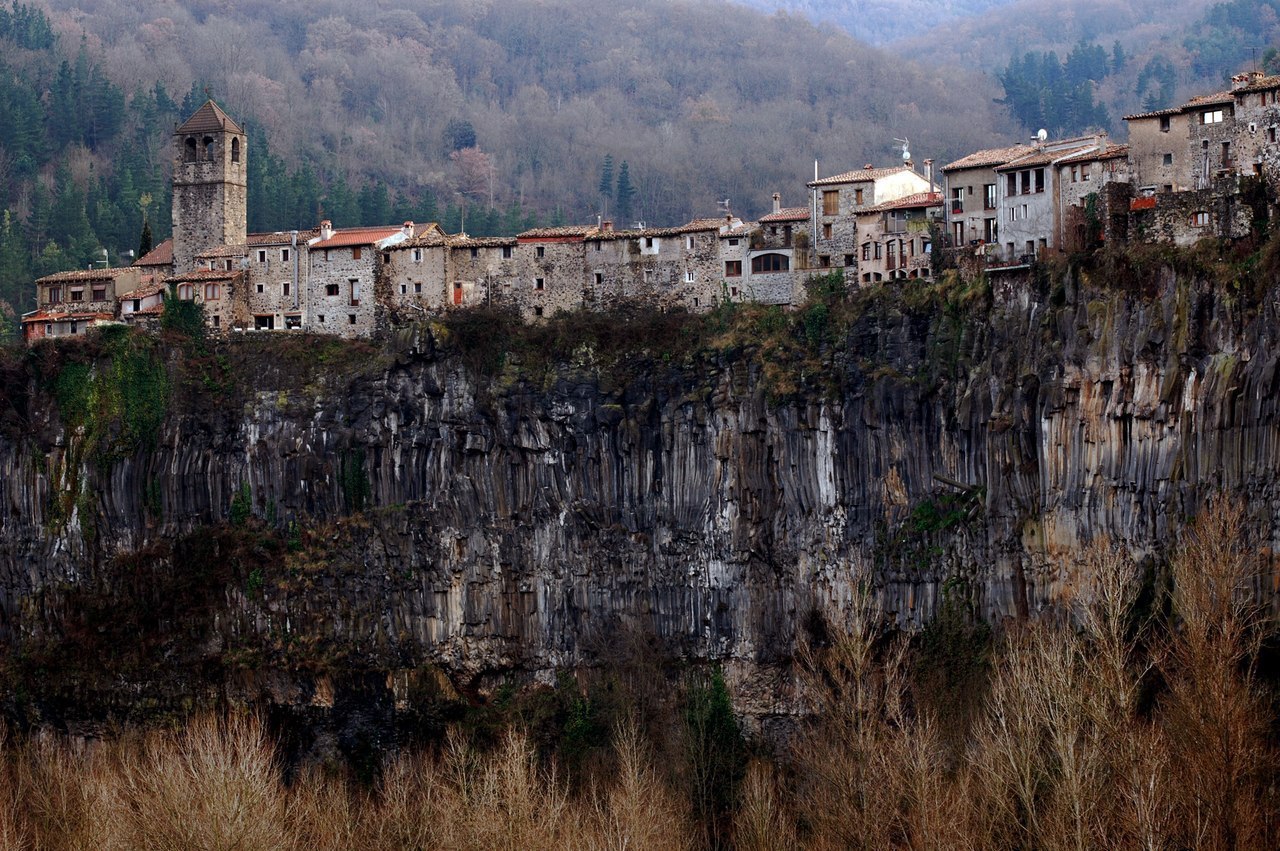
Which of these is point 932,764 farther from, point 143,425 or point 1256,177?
point 143,425

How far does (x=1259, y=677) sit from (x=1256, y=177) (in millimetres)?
16209

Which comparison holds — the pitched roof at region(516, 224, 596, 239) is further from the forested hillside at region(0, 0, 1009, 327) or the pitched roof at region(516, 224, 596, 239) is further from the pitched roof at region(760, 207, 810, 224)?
the forested hillside at region(0, 0, 1009, 327)

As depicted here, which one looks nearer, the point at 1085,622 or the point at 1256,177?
the point at 1085,622

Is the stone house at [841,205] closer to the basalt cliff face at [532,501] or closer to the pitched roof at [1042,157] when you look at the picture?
the basalt cliff face at [532,501]

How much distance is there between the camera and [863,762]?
Answer: 2302 inches

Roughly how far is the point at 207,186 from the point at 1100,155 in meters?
37.2

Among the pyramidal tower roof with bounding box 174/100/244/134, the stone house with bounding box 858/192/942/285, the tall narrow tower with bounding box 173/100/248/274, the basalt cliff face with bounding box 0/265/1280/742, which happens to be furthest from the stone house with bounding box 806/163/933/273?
the pyramidal tower roof with bounding box 174/100/244/134

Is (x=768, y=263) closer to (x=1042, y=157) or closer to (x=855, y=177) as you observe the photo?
(x=855, y=177)

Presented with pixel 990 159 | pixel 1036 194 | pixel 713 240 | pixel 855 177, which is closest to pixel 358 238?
pixel 713 240

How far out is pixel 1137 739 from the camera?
171 feet

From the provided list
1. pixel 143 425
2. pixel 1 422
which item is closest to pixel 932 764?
pixel 143 425

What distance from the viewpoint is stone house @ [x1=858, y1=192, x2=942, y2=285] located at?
76062 millimetres

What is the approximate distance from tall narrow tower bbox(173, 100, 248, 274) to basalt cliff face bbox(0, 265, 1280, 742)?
719 centimetres

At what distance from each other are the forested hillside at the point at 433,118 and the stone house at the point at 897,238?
133ft
